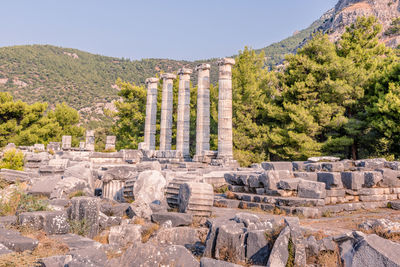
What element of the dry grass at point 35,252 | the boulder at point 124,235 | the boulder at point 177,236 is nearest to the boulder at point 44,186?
the dry grass at point 35,252

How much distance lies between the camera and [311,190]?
8359mm

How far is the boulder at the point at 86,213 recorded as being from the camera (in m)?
6.09

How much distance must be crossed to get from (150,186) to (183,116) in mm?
16856

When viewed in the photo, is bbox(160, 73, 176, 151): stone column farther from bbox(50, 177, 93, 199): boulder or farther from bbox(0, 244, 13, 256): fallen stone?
bbox(0, 244, 13, 256): fallen stone

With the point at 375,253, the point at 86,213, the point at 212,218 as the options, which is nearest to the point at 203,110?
the point at 212,218

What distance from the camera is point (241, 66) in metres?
26.1

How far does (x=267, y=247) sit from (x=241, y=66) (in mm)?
22885

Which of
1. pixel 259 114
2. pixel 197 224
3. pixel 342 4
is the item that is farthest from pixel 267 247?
pixel 342 4

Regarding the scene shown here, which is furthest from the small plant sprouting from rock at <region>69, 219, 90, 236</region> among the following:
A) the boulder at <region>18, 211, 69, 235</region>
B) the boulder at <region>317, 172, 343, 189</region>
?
the boulder at <region>317, 172, 343, 189</region>

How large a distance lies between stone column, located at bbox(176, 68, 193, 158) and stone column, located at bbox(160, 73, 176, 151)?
173 cm

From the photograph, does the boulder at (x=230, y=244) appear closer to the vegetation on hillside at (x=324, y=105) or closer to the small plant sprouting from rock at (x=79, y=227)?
the small plant sprouting from rock at (x=79, y=227)

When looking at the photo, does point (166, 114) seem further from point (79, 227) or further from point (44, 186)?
point (79, 227)

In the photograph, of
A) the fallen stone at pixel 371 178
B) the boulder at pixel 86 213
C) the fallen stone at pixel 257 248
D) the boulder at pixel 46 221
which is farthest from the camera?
Result: the fallen stone at pixel 371 178

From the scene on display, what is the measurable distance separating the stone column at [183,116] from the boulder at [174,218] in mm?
17567
